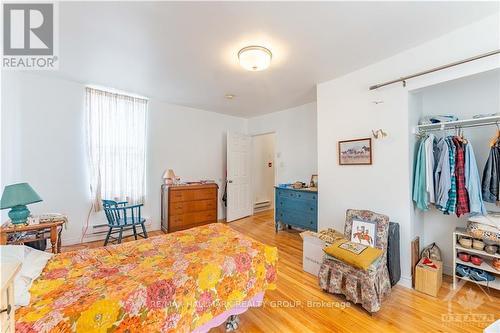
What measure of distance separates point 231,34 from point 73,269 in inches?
91.1

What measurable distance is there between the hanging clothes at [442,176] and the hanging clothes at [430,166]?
4 cm

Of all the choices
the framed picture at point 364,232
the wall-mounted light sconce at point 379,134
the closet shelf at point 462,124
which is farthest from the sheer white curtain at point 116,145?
the closet shelf at point 462,124

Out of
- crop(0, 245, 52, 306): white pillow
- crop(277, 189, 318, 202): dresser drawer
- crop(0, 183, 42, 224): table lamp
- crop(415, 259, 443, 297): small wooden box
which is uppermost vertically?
crop(0, 183, 42, 224): table lamp

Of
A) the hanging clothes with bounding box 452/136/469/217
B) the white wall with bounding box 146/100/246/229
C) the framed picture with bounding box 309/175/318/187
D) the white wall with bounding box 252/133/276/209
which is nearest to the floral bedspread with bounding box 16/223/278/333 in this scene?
the hanging clothes with bounding box 452/136/469/217

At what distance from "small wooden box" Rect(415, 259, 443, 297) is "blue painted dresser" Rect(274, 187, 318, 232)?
1.42 m

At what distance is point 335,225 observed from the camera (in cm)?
296

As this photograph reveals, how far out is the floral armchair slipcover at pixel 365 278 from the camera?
1.84m

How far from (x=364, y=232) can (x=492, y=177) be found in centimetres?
125

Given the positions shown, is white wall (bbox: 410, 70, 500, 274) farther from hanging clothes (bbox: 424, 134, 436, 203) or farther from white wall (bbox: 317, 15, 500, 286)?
hanging clothes (bbox: 424, 134, 436, 203)

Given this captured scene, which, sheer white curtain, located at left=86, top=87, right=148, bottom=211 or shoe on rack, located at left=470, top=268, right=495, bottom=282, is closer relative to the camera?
shoe on rack, located at left=470, top=268, right=495, bottom=282

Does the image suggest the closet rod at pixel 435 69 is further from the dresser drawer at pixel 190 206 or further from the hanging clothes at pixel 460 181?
the dresser drawer at pixel 190 206

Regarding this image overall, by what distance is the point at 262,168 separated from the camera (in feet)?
Result: 20.6

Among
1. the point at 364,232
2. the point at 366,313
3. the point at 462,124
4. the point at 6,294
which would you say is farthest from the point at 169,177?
the point at 462,124

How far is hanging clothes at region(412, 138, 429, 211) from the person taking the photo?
7.23ft
